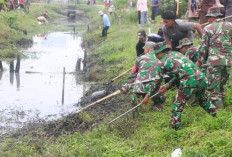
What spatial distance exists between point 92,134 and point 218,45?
9.44 feet

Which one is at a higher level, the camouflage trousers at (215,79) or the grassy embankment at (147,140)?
the camouflage trousers at (215,79)

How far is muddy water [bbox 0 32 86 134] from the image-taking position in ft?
34.1

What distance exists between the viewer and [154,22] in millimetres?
19109

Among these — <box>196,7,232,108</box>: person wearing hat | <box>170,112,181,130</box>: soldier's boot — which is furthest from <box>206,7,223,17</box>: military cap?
<box>170,112,181,130</box>: soldier's boot

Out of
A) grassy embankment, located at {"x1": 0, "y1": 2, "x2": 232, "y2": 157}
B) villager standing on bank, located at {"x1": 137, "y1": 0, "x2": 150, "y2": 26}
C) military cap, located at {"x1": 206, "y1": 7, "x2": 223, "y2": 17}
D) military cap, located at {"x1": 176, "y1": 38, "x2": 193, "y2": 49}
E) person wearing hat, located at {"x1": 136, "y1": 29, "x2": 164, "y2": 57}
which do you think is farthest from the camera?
villager standing on bank, located at {"x1": 137, "y1": 0, "x2": 150, "y2": 26}

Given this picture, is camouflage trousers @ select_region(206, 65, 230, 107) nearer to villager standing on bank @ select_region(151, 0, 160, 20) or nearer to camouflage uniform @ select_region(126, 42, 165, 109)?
camouflage uniform @ select_region(126, 42, 165, 109)

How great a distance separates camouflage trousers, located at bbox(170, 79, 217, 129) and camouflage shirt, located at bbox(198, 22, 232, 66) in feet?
2.26

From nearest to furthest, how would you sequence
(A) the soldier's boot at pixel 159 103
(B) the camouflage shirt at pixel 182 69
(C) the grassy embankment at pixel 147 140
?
(C) the grassy embankment at pixel 147 140, (B) the camouflage shirt at pixel 182 69, (A) the soldier's boot at pixel 159 103

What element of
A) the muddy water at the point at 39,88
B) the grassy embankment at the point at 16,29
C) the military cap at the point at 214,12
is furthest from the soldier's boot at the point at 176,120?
the grassy embankment at the point at 16,29

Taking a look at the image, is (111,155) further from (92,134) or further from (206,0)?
(206,0)

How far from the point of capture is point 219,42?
7051 mm

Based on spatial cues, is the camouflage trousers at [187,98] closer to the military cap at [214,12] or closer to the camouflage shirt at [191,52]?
the military cap at [214,12]

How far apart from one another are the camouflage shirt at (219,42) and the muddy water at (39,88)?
15.7 feet

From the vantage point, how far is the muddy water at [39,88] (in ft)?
34.1
